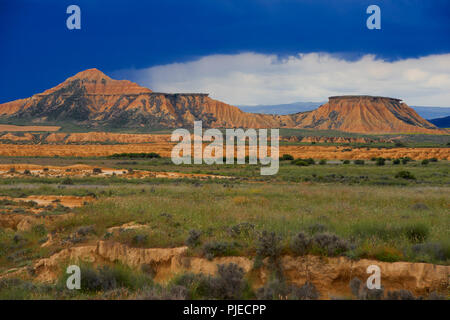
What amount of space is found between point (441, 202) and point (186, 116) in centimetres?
13240

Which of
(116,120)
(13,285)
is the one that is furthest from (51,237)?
(116,120)

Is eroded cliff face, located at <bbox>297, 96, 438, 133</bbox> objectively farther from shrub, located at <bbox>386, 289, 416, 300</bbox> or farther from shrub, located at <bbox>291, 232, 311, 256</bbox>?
shrub, located at <bbox>386, 289, 416, 300</bbox>

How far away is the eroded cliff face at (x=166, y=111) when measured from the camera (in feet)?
444

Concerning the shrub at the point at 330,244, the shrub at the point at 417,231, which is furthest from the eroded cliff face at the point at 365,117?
the shrub at the point at 330,244

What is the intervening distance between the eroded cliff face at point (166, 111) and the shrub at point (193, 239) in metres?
124

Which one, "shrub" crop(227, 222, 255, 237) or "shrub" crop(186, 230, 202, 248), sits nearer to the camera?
"shrub" crop(186, 230, 202, 248)

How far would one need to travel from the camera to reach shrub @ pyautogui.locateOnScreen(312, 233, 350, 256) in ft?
25.7

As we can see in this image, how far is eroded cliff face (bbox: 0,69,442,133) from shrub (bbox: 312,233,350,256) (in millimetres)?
124925

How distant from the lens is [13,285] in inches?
309

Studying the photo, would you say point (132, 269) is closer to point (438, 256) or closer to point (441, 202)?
point (438, 256)

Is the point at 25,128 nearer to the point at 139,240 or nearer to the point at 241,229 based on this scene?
the point at 139,240

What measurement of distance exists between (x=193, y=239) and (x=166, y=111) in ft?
442

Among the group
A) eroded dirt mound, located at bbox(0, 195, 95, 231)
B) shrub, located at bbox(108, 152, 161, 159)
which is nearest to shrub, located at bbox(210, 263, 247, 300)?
eroded dirt mound, located at bbox(0, 195, 95, 231)
